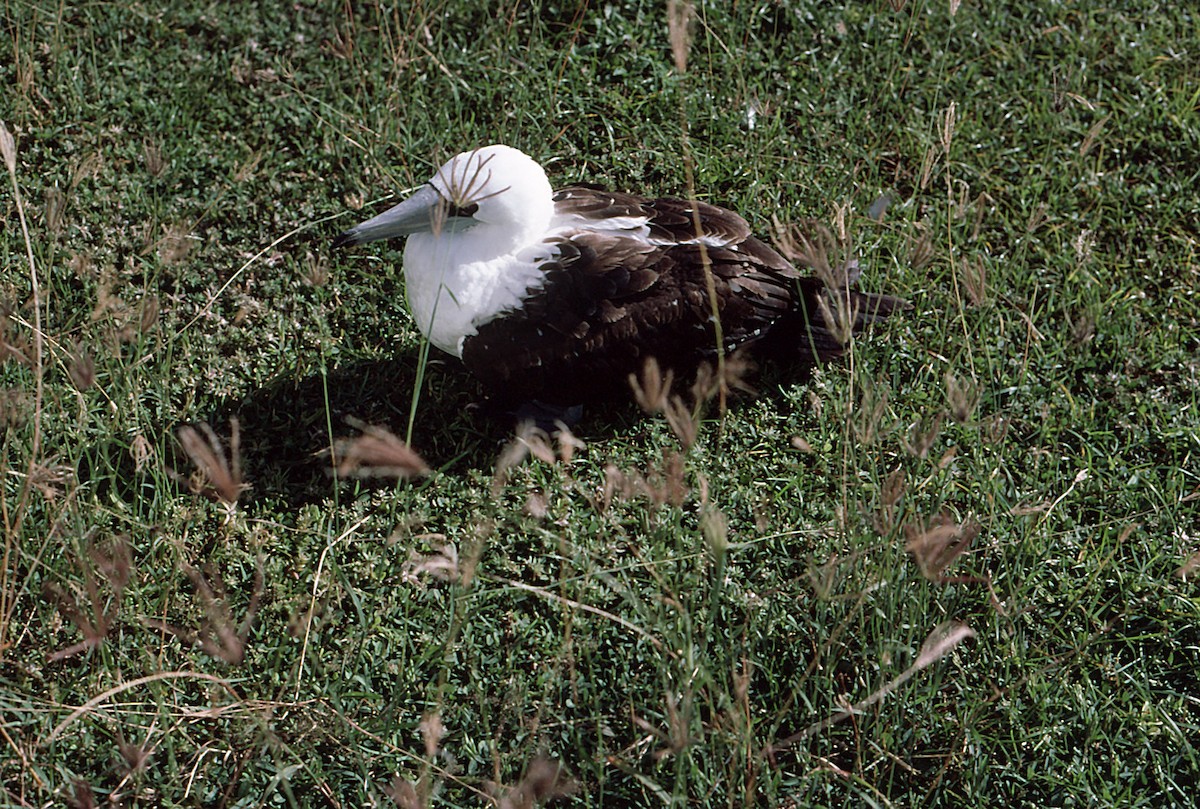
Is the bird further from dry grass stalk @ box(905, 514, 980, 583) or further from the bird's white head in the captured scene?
dry grass stalk @ box(905, 514, 980, 583)

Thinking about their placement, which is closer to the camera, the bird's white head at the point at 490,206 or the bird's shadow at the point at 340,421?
the bird's white head at the point at 490,206

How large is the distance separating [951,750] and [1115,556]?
0.91 metres

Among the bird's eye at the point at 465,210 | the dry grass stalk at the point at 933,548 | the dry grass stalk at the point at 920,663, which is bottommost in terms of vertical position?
the dry grass stalk at the point at 920,663

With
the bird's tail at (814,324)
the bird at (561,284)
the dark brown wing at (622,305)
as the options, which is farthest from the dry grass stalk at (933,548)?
the bird's tail at (814,324)

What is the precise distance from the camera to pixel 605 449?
391 cm

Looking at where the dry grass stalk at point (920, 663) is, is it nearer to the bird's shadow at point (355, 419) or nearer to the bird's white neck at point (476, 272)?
the bird's shadow at point (355, 419)

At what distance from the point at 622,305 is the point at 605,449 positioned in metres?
0.47

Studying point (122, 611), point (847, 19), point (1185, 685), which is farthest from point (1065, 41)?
point (122, 611)

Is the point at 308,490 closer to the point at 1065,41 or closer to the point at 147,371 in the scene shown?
the point at 147,371

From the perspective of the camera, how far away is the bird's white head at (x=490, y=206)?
3.61m

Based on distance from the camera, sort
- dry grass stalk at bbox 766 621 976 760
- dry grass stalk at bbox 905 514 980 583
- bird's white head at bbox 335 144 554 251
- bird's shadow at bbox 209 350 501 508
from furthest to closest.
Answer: bird's shadow at bbox 209 350 501 508, bird's white head at bbox 335 144 554 251, dry grass stalk at bbox 905 514 980 583, dry grass stalk at bbox 766 621 976 760

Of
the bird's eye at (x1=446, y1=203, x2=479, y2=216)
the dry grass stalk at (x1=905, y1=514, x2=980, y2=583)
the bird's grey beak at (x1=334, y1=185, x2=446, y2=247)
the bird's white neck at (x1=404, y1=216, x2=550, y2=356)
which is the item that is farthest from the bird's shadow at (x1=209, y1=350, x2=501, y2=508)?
the dry grass stalk at (x1=905, y1=514, x2=980, y2=583)

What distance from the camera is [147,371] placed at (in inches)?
149

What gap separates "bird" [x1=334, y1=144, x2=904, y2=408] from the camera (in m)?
3.65
